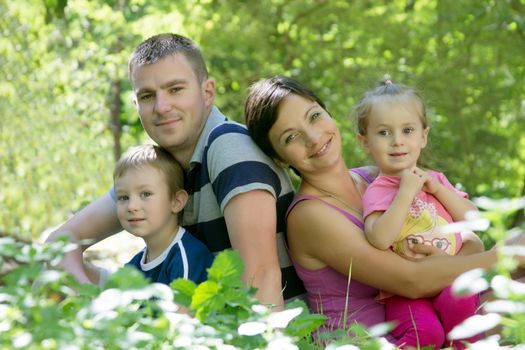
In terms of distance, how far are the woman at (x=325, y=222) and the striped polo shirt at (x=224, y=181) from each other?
0.28 ft

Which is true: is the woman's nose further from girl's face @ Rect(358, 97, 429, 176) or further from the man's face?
the man's face

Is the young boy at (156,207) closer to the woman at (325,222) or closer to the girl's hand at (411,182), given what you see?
the woman at (325,222)

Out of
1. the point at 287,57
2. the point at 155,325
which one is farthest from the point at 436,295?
the point at 287,57

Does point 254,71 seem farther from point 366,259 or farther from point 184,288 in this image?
point 184,288

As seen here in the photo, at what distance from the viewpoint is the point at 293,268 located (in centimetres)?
338

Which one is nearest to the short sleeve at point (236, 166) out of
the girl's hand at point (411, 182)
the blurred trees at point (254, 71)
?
the girl's hand at point (411, 182)

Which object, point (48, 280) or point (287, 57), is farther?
point (287, 57)

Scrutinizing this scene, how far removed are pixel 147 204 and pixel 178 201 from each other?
5.2 inches

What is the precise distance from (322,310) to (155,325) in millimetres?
1555

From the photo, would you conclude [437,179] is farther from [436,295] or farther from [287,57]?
[287,57]

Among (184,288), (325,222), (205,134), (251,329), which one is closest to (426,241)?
(325,222)

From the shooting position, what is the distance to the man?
9.95 feet

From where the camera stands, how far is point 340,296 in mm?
3201

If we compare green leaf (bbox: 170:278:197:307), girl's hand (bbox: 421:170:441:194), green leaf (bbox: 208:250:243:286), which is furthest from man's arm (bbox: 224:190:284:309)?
green leaf (bbox: 208:250:243:286)
